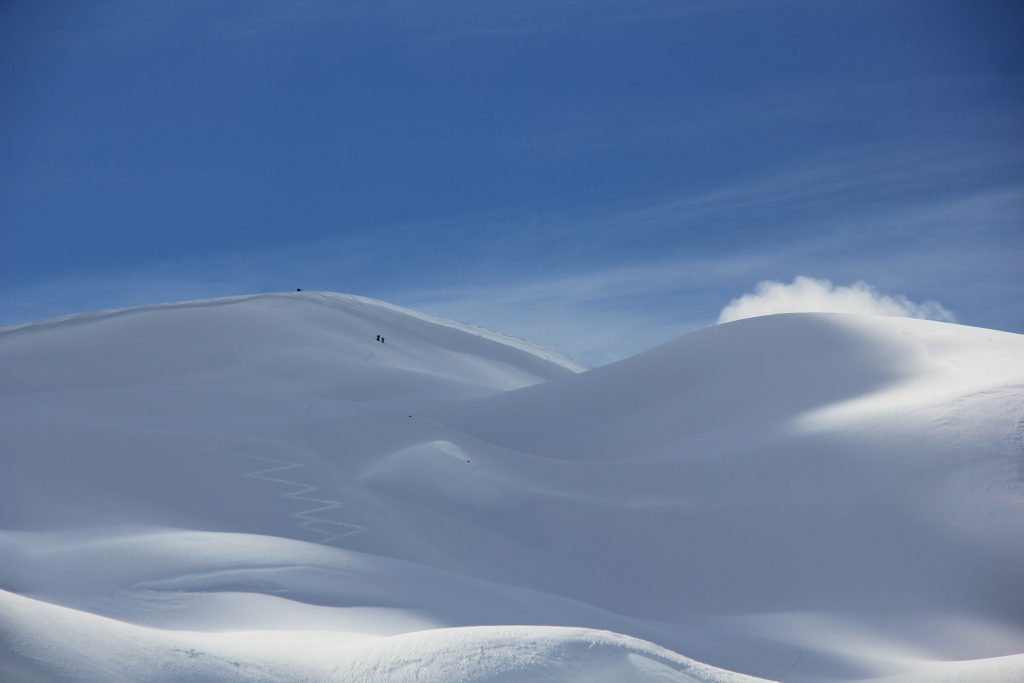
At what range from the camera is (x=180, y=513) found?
10742 millimetres

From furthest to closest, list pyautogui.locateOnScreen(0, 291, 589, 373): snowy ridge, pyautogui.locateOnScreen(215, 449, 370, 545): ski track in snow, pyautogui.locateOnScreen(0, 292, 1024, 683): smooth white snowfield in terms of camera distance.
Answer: pyautogui.locateOnScreen(0, 291, 589, 373): snowy ridge → pyautogui.locateOnScreen(215, 449, 370, 545): ski track in snow → pyautogui.locateOnScreen(0, 292, 1024, 683): smooth white snowfield

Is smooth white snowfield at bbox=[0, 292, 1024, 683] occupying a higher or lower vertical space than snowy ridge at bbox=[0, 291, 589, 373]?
lower

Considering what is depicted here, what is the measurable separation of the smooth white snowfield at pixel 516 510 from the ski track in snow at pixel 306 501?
0.14 ft

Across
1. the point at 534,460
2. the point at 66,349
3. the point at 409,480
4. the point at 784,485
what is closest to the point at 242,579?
the point at 409,480

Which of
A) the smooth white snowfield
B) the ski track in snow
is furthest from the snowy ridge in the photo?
the ski track in snow

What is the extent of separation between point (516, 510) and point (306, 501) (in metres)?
2.43

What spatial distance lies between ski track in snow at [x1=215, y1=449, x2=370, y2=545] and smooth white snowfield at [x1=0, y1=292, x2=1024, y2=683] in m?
0.04

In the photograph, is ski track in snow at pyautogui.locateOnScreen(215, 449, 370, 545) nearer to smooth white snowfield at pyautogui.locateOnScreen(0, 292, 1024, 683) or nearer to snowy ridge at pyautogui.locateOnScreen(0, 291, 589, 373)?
smooth white snowfield at pyautogui.locateOnScreen(0, 292, 1024, 683)

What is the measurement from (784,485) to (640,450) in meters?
2.27

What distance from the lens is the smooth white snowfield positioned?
22.8ft

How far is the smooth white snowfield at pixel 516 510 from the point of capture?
6952 mm

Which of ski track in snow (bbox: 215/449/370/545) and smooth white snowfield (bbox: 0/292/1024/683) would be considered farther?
ski track in snow (bbox: 215/449/370/545)

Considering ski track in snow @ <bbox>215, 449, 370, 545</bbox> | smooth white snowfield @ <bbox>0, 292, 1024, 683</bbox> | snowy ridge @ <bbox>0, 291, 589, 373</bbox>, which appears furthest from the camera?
snowy ridge @ <bbox>0, 291, 589, 373</bbox>

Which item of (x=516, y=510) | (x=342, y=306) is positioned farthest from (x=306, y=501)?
(x=342, y=306)
